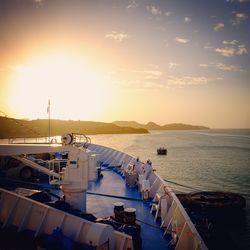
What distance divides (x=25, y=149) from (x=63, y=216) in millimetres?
3066

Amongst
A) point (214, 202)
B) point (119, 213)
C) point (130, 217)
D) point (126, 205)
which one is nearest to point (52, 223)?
point (119, 213)

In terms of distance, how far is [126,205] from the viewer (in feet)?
41.1

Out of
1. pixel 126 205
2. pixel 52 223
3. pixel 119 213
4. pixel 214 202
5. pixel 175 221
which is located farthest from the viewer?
pixel 214 202

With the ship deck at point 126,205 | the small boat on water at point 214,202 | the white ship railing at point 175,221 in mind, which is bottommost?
the small boat on water at point 214,202

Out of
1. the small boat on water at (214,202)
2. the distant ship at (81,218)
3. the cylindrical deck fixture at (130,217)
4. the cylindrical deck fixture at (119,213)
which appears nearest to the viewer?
the distant ship at (81,218)

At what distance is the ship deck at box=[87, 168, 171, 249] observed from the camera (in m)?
8.99

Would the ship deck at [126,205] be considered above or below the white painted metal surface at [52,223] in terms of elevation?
below

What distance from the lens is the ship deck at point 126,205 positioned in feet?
29.5

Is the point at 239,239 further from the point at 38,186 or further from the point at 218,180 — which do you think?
the point at 218,180

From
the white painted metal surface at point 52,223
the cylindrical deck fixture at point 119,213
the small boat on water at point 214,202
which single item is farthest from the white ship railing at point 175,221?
the small boat on water at point 214,202

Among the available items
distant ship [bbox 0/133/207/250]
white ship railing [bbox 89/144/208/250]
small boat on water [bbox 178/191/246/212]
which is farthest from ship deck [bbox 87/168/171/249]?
small boat on water [bbox 178/191/246/212]

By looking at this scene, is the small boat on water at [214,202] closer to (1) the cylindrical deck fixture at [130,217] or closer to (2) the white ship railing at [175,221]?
(2) the white ship railing at [175,221]

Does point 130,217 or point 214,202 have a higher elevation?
point 130,217

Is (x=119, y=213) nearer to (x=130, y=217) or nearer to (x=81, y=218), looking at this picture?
(x=130, y=217)
